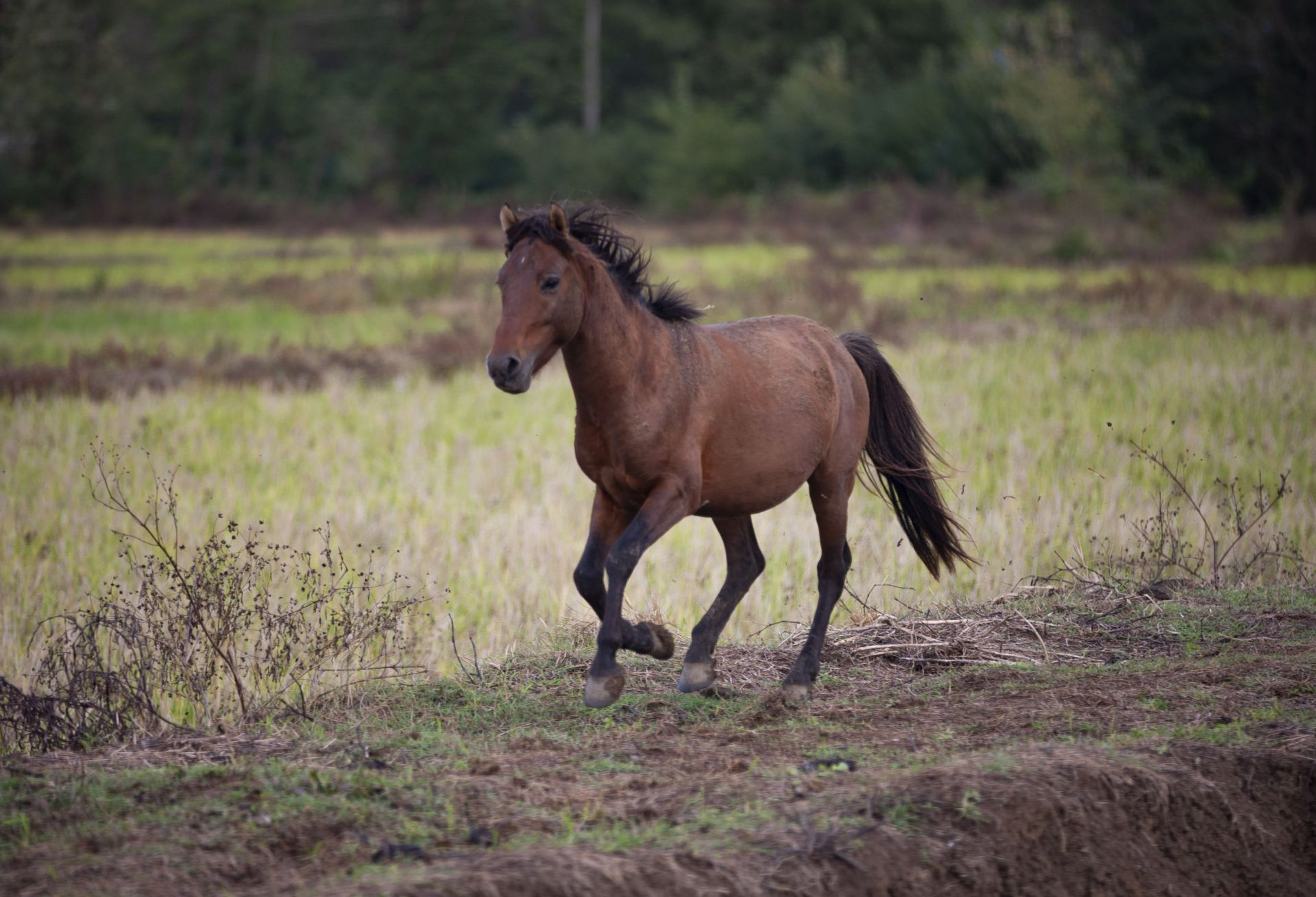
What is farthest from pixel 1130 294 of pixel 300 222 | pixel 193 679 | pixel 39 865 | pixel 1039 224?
pixel 300 222

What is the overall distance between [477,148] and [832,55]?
1754 cm

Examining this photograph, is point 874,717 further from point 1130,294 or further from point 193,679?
point 1130,294

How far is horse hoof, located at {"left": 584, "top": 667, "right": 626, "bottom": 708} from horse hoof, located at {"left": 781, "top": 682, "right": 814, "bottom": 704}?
77 centimetres

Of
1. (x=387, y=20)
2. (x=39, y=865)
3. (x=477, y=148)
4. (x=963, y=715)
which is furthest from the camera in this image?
(x=387, y=20)

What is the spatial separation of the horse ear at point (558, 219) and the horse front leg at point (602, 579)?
1088 mm

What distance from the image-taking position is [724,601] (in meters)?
5.56

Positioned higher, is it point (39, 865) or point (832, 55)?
point (832, 55)

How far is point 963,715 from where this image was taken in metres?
5.08

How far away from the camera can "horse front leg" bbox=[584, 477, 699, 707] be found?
489 centimetres

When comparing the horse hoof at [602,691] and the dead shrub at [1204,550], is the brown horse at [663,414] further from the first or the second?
the dead shrub at [1204,550]

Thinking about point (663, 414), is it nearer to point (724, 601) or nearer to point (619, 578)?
point (619, 578)

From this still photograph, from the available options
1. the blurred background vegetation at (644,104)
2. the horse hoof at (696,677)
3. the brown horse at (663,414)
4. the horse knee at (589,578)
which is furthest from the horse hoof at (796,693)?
the blurred background vegetation at (644,104)

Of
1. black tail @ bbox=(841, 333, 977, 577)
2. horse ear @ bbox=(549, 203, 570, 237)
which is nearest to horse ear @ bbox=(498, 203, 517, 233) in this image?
horse ear @ bbox=(549, 203, 570, 237)

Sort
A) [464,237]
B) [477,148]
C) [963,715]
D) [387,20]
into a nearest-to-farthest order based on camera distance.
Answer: [963,715], [464,237], [477,148], [387,20]
